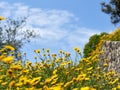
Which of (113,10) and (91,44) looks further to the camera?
(113,10)

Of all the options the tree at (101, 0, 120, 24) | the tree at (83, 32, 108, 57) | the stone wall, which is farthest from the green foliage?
the tree at (101, 0, 120, 24)

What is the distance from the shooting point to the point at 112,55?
51.9 feet

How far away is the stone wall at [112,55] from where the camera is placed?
15258 mm

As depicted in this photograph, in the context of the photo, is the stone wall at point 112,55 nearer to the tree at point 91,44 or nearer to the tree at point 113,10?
the tree at point 91,44

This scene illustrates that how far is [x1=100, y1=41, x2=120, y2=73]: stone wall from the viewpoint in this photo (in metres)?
A: 15.3

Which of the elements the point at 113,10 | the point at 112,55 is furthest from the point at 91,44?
the point at 113,10

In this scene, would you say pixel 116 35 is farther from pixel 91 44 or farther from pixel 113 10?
pixel 113 10

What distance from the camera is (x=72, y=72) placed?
8.38m

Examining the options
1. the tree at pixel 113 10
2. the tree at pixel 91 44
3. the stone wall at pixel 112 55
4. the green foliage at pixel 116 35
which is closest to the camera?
the stone wall at pixel 112 55

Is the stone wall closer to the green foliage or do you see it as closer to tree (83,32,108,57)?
the green foliage

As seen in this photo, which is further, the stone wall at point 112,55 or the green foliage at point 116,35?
the green foliage at point 116,35

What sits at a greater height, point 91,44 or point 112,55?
point 91,44

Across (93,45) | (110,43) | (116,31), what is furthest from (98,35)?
(110,43)

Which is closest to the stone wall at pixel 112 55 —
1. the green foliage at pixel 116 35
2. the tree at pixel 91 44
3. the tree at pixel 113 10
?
the green foliage at pixel 116 35
